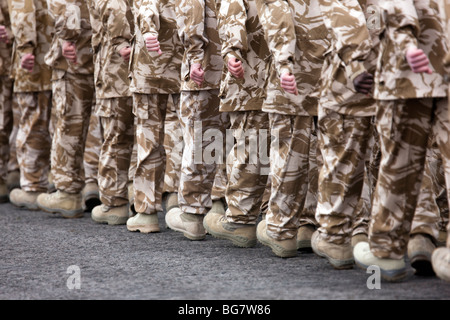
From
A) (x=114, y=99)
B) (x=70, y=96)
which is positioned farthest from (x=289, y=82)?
(x=70, y=96)

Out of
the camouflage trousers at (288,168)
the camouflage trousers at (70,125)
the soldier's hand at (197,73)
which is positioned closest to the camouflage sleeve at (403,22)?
Answer: the camouflage trousers at (288,168)

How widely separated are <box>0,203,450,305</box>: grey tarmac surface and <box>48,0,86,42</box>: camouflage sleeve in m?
1.66

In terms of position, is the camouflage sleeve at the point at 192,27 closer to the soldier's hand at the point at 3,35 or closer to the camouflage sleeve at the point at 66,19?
the camouflage sleeve at the point at 66,19

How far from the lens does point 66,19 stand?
787cm

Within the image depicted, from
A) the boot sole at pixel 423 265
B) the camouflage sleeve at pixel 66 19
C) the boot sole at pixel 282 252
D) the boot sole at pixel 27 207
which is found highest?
the camouflage sleeve at pixel 66 19

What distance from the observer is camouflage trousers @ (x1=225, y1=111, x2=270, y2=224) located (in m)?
6.36

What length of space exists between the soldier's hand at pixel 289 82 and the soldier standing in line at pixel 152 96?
1.64 m

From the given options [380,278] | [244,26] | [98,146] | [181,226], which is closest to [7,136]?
[98,146]

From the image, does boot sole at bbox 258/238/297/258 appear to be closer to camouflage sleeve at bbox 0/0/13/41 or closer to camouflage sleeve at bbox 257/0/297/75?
camouflage sleeve at bbox 257/0/297/75

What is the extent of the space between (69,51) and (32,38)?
611mm

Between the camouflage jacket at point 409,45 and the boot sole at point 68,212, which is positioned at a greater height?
the camouflage jacket at point 409,45

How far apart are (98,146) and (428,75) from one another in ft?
14.7

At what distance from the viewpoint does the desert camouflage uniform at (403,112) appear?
15.7ft
